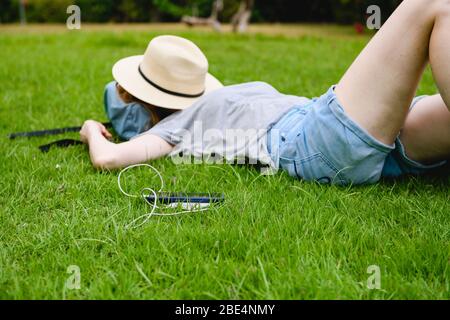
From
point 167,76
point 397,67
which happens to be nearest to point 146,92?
point 167,76

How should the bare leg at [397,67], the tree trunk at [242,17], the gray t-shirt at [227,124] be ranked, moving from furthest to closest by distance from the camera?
the tree trunk at [242,17]
the gray t-shirt at [227,124]
the bare leg at [397,67]

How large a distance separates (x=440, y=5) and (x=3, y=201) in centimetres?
168

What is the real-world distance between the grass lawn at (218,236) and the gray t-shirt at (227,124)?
0.28 feet

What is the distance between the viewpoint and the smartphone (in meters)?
1.92

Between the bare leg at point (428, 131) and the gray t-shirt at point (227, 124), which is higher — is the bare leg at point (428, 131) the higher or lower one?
the higher one

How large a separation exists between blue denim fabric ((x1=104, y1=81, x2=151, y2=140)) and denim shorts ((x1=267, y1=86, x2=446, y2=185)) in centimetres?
69

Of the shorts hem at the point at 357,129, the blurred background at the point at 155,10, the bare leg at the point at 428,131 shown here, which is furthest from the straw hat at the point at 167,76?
→ the blurred background at the point at 155,10

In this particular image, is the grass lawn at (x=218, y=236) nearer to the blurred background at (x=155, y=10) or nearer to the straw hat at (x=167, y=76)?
the straw hat at (x=167, y=76)

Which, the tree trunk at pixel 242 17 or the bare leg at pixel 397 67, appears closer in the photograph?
the bare leg at pixel 397 67

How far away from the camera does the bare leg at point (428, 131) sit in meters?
1.87

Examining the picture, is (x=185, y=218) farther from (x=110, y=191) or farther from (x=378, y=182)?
(x=378, y=182)

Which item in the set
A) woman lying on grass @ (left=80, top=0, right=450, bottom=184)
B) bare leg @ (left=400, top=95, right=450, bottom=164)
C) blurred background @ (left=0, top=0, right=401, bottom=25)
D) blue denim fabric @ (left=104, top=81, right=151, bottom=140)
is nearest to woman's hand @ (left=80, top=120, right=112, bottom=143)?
woman lying on grass @ (left=80, top=0, right=450, bottom=184)

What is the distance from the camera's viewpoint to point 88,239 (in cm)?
162

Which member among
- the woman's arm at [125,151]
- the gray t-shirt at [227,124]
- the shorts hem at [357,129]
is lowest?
the woman's arm at [125,151]
